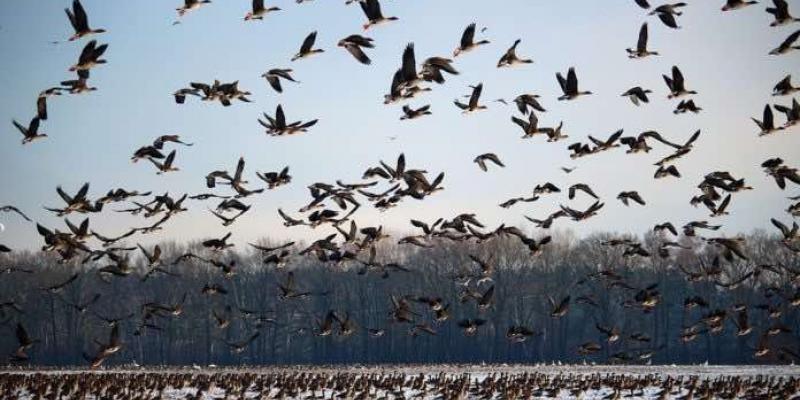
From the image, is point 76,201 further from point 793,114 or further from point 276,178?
point 793,114

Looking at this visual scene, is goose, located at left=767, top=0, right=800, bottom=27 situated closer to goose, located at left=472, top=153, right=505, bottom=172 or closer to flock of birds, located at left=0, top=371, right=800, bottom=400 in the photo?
goose, located at left=472, top=153, right=505, bottom=172

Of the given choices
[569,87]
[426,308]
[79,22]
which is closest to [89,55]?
[79,22]

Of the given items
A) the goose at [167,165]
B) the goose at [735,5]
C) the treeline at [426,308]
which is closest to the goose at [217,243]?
the goose at [167,165]

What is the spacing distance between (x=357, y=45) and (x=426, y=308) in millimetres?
71912

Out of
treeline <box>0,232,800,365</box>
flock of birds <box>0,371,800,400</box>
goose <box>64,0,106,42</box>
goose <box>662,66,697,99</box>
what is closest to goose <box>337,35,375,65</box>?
goose <box>64,0,106,42</box>

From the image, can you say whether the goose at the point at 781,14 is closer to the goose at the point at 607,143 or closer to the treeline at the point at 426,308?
the goose at the point at 607,143

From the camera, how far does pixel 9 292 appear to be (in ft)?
331

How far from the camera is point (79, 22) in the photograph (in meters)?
18.0

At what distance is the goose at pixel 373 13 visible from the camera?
17.5 m

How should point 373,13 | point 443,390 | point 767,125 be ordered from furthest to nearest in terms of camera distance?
point 443,390
point 767,125
point 373,13

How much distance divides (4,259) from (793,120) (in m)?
106

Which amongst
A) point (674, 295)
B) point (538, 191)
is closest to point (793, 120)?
point (538, 191)

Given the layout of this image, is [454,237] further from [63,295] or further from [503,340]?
[63,295]

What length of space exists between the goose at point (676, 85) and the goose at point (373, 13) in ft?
24.0
